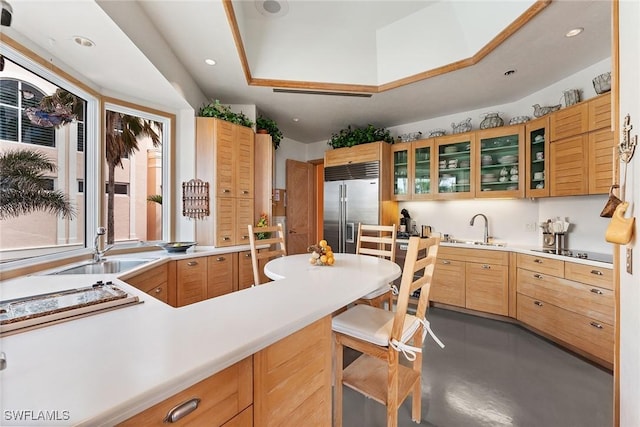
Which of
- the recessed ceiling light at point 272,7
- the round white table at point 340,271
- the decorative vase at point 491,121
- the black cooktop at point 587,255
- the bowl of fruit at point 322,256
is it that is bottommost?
the black cooktop at point 587,255

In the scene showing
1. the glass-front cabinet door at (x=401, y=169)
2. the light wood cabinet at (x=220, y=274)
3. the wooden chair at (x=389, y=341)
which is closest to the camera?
the wooden chair at (x=389, y=341)

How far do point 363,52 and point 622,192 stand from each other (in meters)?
2.79

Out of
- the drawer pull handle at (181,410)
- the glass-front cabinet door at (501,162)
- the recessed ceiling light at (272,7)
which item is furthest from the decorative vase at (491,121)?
the drawer pull handle at (181,410)

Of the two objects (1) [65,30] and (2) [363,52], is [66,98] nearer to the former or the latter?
(1) [65,30]

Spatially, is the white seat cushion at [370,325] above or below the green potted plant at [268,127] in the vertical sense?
below

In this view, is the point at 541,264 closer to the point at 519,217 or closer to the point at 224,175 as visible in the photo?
the point at 519,217

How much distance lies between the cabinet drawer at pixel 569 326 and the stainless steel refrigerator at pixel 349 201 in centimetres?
204

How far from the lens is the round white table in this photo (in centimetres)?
148

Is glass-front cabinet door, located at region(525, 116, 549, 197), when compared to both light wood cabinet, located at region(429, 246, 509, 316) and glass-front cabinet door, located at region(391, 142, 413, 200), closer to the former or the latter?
light wood cabinet, located at region(429, 246, 509, 316)

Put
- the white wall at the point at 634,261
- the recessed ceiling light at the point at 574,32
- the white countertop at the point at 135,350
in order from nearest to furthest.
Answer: the white countertop at the point at 135,350, the white wall at the point at 634,261, the recessed ceiling light at the point at 574,32

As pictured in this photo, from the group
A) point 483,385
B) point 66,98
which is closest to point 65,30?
point 66,98

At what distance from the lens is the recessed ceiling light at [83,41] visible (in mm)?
1785

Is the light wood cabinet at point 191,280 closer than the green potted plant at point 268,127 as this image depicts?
Yes

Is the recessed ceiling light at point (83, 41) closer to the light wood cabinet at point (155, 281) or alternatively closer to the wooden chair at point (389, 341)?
the light wood cabinet at point (155, 281)
